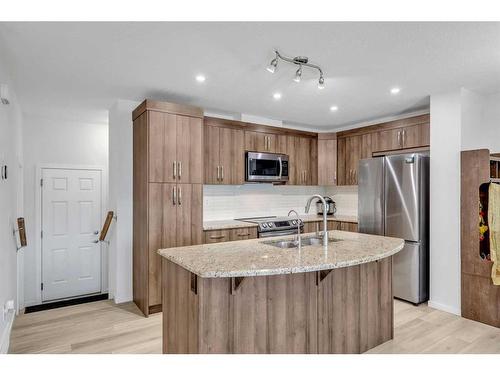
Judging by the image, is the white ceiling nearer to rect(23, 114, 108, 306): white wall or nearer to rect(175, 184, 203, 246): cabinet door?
rect(23, 114, 108, 306): white wall

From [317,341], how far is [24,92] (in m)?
3.90

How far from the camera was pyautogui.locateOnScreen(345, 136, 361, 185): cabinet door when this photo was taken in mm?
4958

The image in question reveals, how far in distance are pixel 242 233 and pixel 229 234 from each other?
19 centimetres

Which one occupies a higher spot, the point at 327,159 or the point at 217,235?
the point at 327,159

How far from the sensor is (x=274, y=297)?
2.14 metres

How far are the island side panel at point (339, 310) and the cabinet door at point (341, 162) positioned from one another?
2823 mm

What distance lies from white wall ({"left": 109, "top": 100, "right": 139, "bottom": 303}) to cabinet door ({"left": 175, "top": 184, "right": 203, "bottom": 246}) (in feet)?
2.35

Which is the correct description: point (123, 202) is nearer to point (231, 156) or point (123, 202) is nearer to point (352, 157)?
point (231, 156)

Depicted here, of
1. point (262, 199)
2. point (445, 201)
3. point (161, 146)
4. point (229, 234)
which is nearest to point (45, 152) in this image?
point (161, 146)

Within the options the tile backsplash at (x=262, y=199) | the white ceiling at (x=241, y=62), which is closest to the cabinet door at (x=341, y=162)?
the tile backsplash at (x=262, y=199)

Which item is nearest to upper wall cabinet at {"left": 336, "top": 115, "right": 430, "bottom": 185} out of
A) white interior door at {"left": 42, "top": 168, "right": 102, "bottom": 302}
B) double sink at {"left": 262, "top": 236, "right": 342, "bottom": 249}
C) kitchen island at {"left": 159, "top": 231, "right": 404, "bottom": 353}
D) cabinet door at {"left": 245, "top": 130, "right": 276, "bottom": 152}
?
cabinet door at {"left": 245, "top": 130, "right": 276, "bottom": 152}
